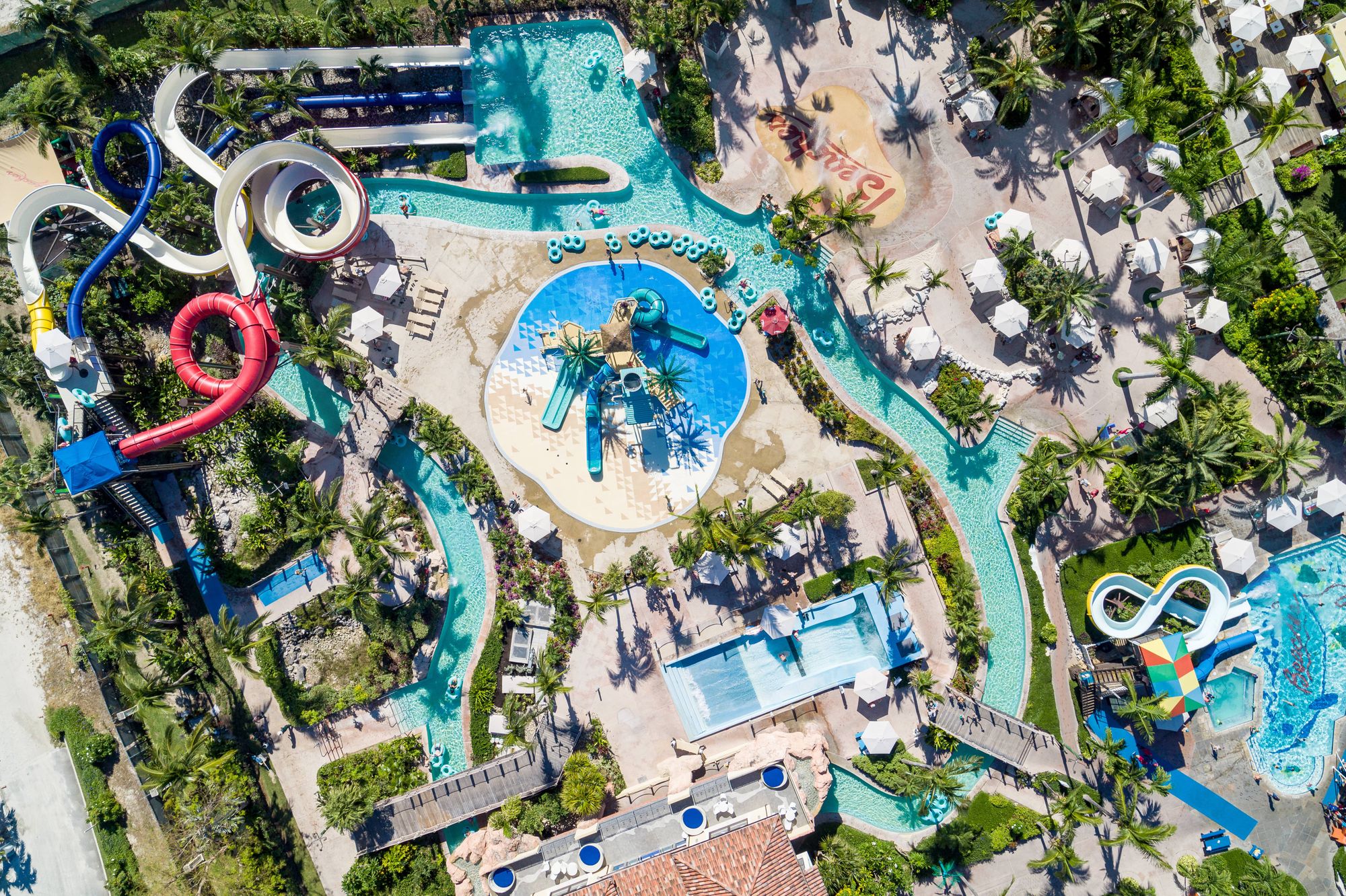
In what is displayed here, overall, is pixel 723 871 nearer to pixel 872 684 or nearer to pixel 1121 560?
pixel 872 684

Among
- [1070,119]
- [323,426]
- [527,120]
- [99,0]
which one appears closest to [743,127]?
[527,120]

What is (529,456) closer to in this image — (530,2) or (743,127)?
(743,127)

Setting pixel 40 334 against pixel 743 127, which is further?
pixel 743 127

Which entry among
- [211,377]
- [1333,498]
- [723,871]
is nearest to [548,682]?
[723,871]

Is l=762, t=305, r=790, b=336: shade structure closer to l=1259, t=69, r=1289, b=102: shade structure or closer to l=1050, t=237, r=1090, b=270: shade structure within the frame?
l=1050, t=237, r=1090, b=270: shade structure

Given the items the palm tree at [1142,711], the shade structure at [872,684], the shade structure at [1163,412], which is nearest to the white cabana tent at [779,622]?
the shade structure at [872,684]

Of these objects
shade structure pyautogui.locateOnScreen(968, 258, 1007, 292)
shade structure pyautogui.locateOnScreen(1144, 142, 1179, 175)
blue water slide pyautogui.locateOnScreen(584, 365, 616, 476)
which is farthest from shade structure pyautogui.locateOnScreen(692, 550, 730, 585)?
shade structure pyautogui.locateOnScreen(1144, 142, 1179, 175)
